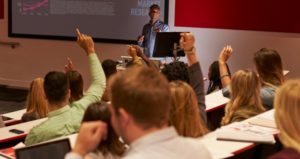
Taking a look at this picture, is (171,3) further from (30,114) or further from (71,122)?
(71,122)

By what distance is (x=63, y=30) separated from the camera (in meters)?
9.02

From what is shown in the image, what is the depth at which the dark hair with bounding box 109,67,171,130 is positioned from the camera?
1.47 m

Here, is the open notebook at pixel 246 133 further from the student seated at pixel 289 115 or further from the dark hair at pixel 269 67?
the student seated at pixel 289 115

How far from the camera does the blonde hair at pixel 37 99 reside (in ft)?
14.4

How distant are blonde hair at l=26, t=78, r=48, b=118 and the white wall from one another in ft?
12.9

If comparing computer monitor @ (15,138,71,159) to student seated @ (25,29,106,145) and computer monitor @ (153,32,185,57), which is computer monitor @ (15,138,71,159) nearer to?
student seated @ (25,29,106,145)

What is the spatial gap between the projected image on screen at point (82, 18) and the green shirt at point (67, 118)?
16.0ft

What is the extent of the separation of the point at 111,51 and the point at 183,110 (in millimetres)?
6118

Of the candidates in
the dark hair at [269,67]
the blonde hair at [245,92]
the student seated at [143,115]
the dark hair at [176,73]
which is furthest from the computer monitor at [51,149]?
the dark hair at [269,67]

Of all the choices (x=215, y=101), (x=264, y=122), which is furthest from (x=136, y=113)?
(x=215, y=101)

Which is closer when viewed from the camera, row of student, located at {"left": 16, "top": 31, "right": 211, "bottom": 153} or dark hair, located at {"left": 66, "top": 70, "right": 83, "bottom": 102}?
row of student, located at {"left": 16, "top": 31, "right": 211, "bottom": 153}

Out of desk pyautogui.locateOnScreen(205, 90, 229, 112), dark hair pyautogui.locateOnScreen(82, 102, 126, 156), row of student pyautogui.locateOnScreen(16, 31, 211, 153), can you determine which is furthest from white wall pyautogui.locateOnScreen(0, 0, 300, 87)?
dark hair pyautogui.locateOnScreen(82, 102, 126, 156)

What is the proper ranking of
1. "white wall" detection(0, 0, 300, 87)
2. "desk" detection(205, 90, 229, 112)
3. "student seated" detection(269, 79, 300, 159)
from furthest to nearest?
"white wall" detection(0, 0, 300, 87)
"desk" detection(205, 90, 229, 112)
"student seated" detection(269, 79, 300, 159)

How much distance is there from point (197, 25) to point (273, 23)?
1182 millimetres
